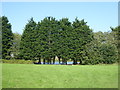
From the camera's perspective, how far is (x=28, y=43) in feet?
106

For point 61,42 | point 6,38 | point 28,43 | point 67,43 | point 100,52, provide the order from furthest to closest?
point 6,38 → point 28,43 → point 61,42 → point 67,43 → point 100,52

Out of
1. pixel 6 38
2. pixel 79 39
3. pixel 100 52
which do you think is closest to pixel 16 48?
pixel 6 38

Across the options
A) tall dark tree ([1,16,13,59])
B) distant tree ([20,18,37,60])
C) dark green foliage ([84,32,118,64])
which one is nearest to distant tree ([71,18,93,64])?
dark green foliage ([84,32,118,64])

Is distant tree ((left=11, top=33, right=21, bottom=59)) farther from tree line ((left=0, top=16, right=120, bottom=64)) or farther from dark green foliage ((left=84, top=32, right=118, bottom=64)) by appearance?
dark green foliage ((left=84, top=32, right=118, bottom=64))

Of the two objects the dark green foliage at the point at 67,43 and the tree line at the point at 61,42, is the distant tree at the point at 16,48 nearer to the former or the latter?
the tree line at the point at 61,42

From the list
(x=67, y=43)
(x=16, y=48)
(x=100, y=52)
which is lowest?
(x=100, y=52)

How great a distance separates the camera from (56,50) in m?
31.5

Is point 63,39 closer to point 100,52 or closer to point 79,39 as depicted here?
point 79,39

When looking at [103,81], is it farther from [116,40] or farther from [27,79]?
[116,40]

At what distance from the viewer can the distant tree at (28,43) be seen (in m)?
32.0

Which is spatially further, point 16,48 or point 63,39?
point 16,48

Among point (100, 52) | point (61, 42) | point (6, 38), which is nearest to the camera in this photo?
point (100, 52)

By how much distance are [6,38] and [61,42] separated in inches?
429

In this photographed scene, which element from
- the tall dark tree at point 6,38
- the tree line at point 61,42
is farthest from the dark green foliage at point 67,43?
the tall dark tree at point 6,38
